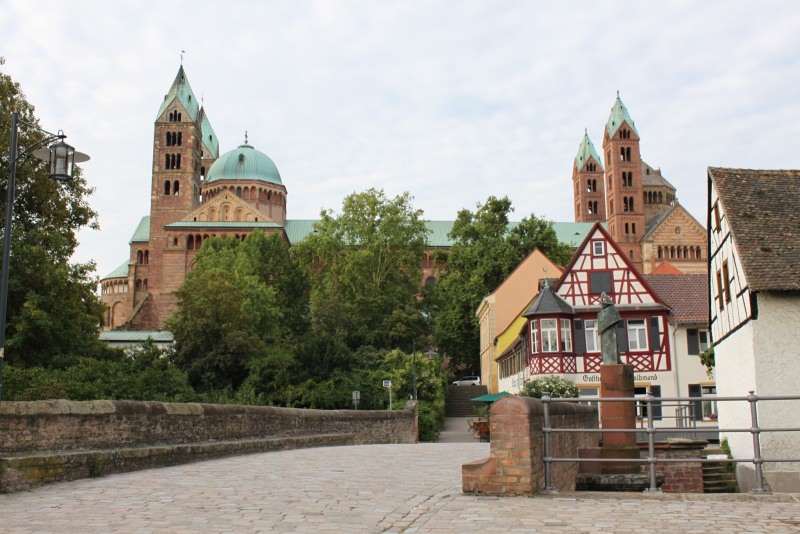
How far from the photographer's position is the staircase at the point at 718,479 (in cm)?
2003

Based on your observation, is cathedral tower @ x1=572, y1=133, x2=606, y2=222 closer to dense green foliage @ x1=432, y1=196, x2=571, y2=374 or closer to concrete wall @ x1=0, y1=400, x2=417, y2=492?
dense green foliage @ x1=432, y1=196, x2=571, y2=374

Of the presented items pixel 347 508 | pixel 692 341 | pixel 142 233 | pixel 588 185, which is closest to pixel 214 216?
pixel 142 233

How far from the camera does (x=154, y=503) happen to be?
28.6 feet

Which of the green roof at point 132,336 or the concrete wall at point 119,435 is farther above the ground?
the green roof at point 132,336

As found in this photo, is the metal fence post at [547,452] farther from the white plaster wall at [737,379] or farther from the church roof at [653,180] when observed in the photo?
the church roof at [653,180]

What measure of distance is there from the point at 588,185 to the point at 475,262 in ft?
226

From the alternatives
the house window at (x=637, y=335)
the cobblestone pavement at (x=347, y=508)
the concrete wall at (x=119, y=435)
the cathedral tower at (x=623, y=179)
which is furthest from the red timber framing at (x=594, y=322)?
the cathedral tower at (x=623, y=179)

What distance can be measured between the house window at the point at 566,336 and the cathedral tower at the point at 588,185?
3474 inches

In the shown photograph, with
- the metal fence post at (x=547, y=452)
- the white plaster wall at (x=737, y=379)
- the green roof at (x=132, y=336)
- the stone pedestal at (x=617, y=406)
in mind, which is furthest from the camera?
the green roof at (x=132, y=336)

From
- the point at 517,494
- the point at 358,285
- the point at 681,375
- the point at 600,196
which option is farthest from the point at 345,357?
the point at 600,196

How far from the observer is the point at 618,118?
10812cm

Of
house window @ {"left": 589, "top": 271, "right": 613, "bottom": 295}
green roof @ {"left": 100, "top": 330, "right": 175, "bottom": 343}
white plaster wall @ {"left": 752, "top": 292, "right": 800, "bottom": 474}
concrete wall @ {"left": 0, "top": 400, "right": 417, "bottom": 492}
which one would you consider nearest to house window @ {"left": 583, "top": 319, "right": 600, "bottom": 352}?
house window @ {"left": 589, "top": 271, "right": 613, "bottom": 295}

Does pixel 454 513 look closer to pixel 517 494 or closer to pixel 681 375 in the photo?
pixel 517 494

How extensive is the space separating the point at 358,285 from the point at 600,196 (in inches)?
2782
